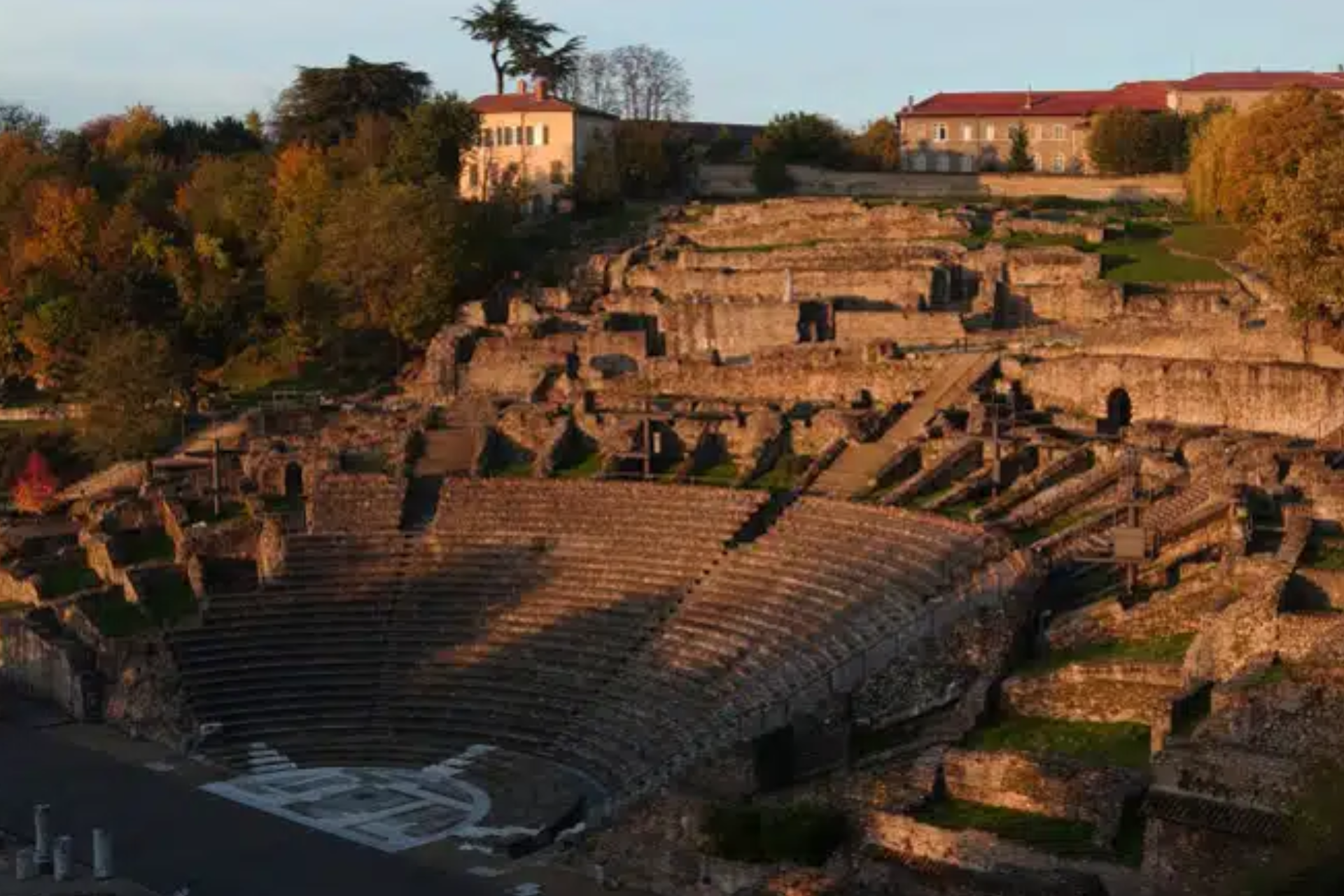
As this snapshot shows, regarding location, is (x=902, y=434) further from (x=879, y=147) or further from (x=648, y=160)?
(x=879, y=147)

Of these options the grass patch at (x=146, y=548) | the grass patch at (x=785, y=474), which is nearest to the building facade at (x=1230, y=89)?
the grass patch at (x=785, y=474)

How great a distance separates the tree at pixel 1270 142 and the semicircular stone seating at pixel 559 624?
18366 millimetres

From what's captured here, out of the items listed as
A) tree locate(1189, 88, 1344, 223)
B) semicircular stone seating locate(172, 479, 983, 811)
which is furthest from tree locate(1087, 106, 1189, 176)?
semicircular stone seating locate(172, 479, 983, 811)

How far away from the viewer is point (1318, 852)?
46.6ft

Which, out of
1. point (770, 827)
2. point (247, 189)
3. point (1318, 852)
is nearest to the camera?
point (1318, 852)

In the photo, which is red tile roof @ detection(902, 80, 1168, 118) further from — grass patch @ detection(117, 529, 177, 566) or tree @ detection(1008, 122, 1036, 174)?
grass patch @ detection(117, 529, 177, 566)

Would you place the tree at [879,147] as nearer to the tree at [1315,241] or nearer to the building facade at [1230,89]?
the building facade at [1230,89]

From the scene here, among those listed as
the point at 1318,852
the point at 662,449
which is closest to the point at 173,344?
the point at 662,449

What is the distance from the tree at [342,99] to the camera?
213 feet

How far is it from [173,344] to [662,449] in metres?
21.6

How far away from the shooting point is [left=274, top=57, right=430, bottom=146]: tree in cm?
6488

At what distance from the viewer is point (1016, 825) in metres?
22.6

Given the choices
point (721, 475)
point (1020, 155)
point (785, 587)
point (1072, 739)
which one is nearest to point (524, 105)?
point (1020, 155)

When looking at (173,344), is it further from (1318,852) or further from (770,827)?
(1318,852)
